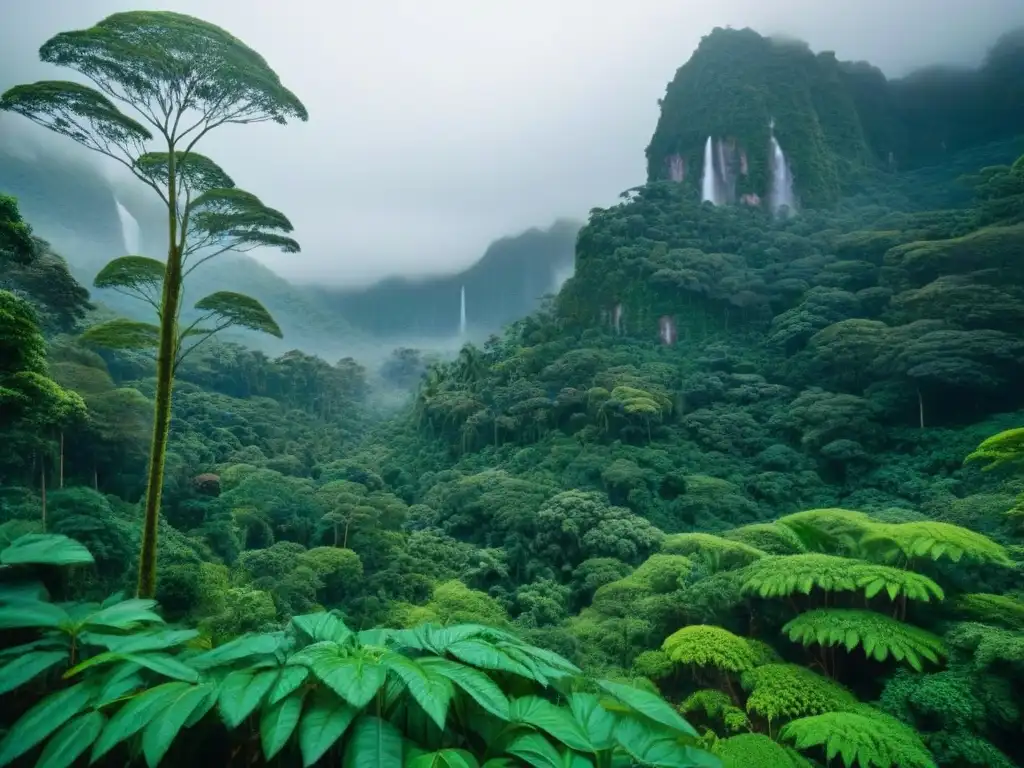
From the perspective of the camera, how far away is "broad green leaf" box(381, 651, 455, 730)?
5.18ft

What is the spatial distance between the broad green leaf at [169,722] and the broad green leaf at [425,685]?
581 millimetres

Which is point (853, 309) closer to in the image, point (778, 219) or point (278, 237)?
point (778, 219)

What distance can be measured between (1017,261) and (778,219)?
1707 centimetres

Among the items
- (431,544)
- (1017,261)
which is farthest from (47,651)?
(1017,261)

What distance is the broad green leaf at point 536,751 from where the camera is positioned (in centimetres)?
160

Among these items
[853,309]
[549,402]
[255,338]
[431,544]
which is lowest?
[431,544]

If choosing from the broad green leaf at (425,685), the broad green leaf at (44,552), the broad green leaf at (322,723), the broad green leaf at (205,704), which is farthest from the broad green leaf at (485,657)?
the broad green leaf at (44,552)

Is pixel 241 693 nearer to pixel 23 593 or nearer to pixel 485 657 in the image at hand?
pixel 485 657

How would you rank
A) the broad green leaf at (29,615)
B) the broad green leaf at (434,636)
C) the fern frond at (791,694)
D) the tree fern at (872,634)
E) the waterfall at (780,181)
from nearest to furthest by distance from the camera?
the broad green leaf at (29,615) < the broad green leaf at (434,636) < the fern frond at (791,694) < the tree fern at (872,634) < the waterfall at (780,181)

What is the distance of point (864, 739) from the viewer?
2.87 meters

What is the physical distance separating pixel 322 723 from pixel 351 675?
159mm

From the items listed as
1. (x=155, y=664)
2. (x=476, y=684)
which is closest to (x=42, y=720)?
(x=155, y=664)

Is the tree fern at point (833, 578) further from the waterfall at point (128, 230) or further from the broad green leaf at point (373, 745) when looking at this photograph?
the waterfall at point (128, 230)

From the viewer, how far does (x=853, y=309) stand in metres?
19.3
